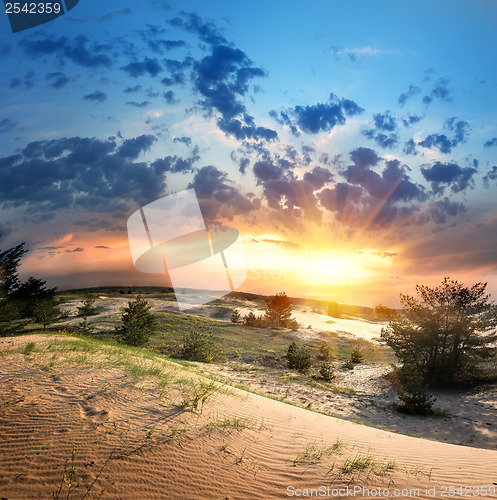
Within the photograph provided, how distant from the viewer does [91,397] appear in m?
5.95

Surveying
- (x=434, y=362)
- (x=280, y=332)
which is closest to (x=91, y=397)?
(x=434, y=362)

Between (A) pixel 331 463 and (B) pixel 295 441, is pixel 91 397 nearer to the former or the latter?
(B) pixel 295 441

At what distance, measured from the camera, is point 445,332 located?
1571 cm

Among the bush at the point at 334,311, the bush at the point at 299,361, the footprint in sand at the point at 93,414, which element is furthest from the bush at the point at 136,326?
the bush at the point at 334,311

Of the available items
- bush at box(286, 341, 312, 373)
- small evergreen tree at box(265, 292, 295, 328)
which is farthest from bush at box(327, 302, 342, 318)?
bush at box(286, 341, 312, 373)

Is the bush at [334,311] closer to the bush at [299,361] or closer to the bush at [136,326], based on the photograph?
the bush at [299,361]

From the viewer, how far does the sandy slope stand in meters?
3.84

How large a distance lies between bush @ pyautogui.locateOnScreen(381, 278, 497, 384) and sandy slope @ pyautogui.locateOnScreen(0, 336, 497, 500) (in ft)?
31.9

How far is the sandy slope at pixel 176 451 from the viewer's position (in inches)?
151

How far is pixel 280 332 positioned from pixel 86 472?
29378 mm

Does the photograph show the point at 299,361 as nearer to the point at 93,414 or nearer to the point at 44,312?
the point at 93,414

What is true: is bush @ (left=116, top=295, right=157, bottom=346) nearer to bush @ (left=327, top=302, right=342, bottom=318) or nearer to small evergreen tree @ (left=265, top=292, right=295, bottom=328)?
small evergreen tree @ (left=265, top=292, right=295, bottom=328)

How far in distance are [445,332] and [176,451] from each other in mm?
16067

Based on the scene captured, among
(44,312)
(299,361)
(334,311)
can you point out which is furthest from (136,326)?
(334,311)
